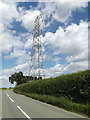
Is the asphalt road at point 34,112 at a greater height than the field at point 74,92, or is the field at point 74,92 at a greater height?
the field at point 74,92

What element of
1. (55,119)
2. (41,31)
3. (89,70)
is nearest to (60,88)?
(89,70)

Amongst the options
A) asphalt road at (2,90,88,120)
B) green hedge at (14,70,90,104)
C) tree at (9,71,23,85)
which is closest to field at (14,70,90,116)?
green hedge at (14,70,90,104)

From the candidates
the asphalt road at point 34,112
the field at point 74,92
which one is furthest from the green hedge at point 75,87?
the asphalt road at point 34,112

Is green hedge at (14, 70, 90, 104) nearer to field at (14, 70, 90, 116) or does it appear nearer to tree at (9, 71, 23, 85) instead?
field at (14, 70, 90, 116)

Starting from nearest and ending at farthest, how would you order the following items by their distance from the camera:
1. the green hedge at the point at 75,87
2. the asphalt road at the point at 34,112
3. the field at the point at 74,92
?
1. the asphalt road at the point at 34,112
2. the field at the point at 74,92
3. the green hedge at the point at 75,87

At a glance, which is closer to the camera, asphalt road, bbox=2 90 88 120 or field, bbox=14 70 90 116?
asphalt road, bbox=2 90 88 120

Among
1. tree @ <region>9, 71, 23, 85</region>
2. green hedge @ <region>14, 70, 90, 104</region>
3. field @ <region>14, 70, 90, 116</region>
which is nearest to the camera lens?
field @ <region>14, 70, 90, 116</region>

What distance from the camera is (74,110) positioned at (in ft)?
27.9

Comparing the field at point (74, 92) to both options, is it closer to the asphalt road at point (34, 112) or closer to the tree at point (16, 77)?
the asphalt road at point (34, 112)

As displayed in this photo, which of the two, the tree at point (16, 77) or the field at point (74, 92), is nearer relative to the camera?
the field at point (74, 92)

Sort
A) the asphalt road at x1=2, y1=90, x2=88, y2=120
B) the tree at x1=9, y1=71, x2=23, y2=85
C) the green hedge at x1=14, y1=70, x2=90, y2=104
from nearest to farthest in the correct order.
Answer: the asphalt road at x1=2, y1=90, x2=88, y2=120, the green hedge at x1=14, y1=70, x2=90, y2=104, the tree at x1=9, y1=71, x2=23, y2=85

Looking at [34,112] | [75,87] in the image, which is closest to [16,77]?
[75,87]

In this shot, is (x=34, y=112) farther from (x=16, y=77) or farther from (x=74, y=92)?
(x=16, y=77)

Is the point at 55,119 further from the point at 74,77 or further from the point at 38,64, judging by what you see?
the point at 38,64
